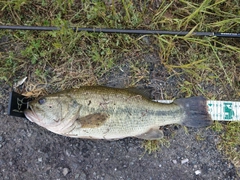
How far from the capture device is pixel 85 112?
2805 mm

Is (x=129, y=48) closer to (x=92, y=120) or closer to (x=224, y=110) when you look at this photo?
(x=92, y=120)

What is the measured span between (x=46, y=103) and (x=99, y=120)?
1.65 ft

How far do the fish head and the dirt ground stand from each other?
46 centimetres

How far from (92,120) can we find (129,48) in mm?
953

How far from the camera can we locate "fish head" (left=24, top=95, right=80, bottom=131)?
2787mm

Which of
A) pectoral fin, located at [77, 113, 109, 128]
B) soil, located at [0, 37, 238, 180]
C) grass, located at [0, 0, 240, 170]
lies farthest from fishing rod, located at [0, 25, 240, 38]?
pectoral fin, located at [77, 113, 109, 128]

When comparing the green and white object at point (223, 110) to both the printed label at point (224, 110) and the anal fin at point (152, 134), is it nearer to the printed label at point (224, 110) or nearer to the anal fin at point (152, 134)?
the printed label at point (224, 110)

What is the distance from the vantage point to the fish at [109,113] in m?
2.80

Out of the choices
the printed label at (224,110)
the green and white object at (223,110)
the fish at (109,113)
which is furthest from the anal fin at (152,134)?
the printed label at (224,110)

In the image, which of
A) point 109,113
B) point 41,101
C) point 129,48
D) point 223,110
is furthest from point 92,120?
point 223,110

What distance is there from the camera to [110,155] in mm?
3246

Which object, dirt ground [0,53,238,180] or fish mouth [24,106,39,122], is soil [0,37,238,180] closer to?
dirt ground [0,53,238,180]

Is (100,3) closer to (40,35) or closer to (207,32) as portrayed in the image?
(40,35)

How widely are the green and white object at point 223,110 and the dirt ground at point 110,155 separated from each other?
0.61 feet
